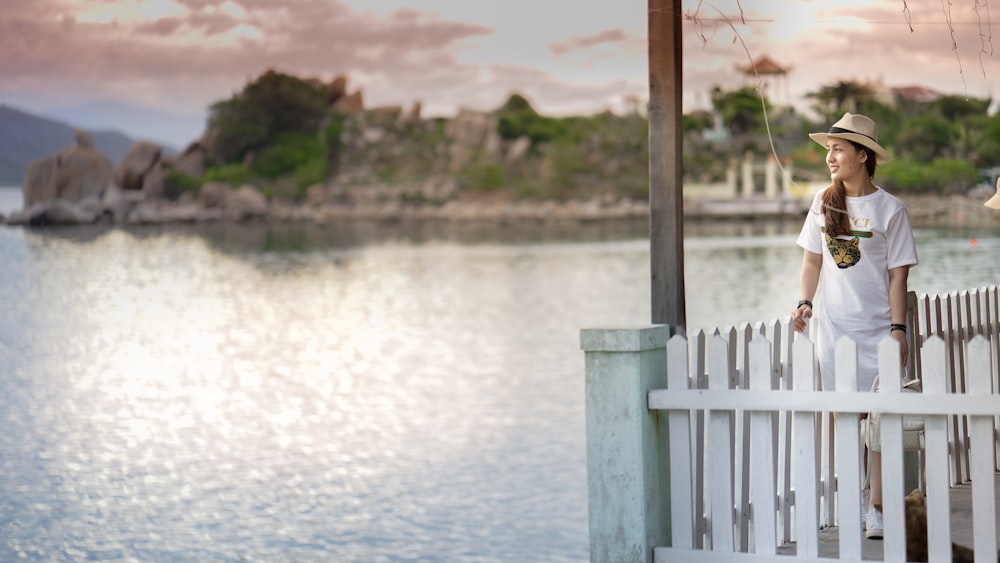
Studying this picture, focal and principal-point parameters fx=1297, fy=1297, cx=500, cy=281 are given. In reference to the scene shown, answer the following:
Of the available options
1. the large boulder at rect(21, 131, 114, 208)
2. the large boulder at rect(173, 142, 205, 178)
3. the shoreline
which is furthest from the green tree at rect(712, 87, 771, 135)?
the large boulder at rect(21, 131, 114, 208)

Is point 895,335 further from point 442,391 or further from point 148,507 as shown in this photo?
point 442,391

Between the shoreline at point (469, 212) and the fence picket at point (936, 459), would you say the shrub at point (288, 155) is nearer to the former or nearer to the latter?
the shoreline at point (469, 212)

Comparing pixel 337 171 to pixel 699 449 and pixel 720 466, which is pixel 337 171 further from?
pixel 720 466

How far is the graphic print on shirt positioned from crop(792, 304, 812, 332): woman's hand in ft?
0.63

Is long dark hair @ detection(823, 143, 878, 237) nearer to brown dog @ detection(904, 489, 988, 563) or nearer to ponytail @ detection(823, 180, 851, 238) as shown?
ponytail @ detection(823, 180, 851, 238)

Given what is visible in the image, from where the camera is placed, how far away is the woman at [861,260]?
14.7 feet

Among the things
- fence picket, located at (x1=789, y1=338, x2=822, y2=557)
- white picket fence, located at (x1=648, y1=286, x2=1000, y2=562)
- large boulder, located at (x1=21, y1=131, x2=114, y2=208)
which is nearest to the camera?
white picket fence, located at (x1=648, y1=286, x2=1000, y2=562)

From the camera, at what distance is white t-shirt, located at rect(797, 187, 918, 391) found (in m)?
4.49

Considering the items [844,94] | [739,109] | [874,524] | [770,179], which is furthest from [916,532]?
[739,109]

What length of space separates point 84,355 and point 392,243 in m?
60.2

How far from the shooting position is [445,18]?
133 metres

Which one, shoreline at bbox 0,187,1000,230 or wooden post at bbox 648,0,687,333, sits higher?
shoreline at bbox 0,187,1000,230

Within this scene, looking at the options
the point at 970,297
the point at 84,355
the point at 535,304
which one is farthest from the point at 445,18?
the point at 970,297

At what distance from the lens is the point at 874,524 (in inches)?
181
